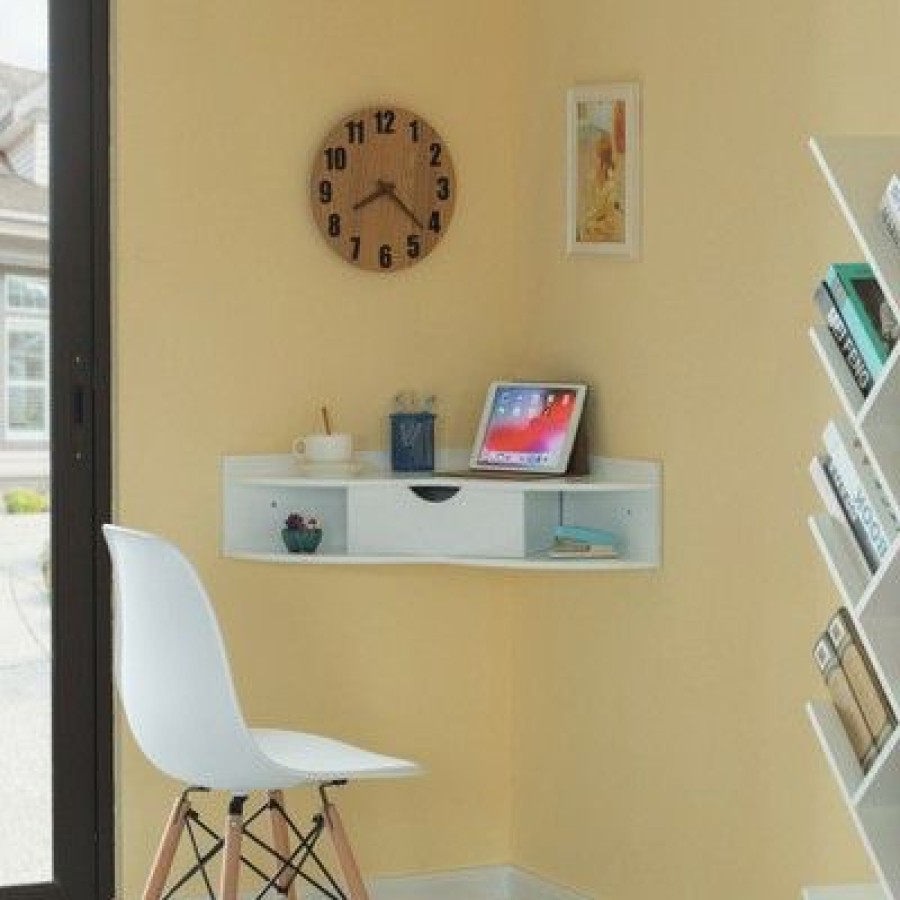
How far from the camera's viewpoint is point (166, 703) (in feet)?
13.7

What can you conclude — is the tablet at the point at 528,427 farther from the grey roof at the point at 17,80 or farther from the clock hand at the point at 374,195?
the grey roof at the point at 17,80

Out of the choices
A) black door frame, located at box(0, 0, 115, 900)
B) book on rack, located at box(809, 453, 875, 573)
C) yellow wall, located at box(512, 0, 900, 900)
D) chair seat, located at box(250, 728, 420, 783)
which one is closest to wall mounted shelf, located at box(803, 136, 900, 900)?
book on rack, located at box(809, 453, 875, 573)

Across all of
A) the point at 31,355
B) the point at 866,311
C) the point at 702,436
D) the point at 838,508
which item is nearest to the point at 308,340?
the point at 31,355

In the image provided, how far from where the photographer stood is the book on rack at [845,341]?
3.22 meters

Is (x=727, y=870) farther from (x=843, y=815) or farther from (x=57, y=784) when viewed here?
(x=57, y=784)

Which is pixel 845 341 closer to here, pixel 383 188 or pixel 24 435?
pixel 383 188

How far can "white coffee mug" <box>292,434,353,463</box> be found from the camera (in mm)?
4738

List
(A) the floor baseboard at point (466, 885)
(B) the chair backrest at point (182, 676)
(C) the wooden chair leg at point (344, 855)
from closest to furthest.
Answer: (B) the chair backrest at point (182, 676) < (C) the wooden chair leg at point (344, 855) < (A) the floor baseboard at point (466, 885)

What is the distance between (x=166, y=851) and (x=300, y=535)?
0.74 meters

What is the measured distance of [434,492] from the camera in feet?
15.5

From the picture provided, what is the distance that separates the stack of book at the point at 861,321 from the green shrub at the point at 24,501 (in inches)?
78.5

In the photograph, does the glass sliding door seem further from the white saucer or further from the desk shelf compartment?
the white saucer

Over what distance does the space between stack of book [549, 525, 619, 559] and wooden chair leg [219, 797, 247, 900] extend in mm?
816

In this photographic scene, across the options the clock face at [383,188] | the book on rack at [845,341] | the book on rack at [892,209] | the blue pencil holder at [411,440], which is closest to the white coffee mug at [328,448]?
the blue pencil holder at [411,440]
